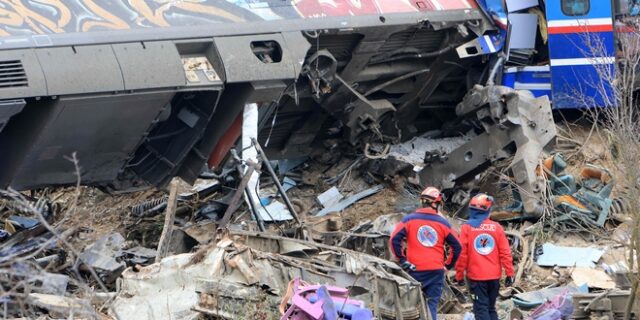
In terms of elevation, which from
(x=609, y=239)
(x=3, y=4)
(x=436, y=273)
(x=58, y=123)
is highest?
(x=3, y=4)

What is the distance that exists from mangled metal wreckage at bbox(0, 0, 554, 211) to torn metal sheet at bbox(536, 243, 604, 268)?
90 centimetres

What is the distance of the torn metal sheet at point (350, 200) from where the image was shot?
1388 centimetres

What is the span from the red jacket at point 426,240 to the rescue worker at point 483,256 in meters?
0.14

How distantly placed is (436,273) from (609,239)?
276 cm

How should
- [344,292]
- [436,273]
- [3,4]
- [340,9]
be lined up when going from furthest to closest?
[340,9], [3,4], [436,273], [344,292]

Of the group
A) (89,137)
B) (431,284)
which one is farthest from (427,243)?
(89,137)

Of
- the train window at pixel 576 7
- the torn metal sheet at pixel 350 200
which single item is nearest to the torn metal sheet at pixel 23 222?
the torn metal sheet at pixel 350 200

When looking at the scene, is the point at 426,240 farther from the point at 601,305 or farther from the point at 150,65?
the point at 150,65

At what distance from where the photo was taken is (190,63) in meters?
11.5

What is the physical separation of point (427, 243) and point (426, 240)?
0.08 ft

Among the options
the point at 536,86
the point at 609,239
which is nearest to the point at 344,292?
the point at 609,239

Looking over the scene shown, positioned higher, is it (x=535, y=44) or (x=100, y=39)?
(x=100, y=39)

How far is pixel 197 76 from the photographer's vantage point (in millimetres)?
11406

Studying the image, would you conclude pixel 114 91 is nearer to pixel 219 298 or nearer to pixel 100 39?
pixel 100 39
